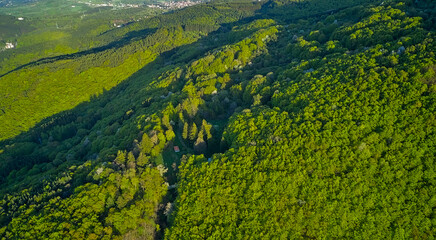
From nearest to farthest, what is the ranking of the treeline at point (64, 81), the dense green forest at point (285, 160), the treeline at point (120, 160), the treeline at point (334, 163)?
the treeline at point (334, 163), the dense green forest at point (285, 160), the treeline at point (120, 160), the treeline at point (64, 81)

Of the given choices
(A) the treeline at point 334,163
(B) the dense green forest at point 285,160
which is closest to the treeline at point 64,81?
(B) the dense green forest at point 285,160

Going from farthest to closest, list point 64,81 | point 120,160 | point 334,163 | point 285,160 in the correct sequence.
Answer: point 64,81
point 120,160
point 285,160
point 334,163

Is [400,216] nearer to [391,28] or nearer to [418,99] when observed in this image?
[418,99]

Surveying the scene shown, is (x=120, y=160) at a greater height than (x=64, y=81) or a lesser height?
greater

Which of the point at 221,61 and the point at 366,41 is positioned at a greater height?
the point at 366,41

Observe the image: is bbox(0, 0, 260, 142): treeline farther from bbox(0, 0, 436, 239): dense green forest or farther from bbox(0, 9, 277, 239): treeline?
bbox(0, 0, 436, 239): dense green forest

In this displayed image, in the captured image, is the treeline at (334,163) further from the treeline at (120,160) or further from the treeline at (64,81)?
the treeline at (64,81)

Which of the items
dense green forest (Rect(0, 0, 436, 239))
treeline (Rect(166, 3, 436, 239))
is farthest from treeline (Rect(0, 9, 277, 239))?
treeline (Rect(166, 3, 436, 239))

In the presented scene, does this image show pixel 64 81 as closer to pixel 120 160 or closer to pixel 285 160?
pixel 120 160

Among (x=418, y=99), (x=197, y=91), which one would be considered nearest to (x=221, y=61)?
(x=197, y=91)

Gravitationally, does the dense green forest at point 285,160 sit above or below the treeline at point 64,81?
above

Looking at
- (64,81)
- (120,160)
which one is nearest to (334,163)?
(120,160)
